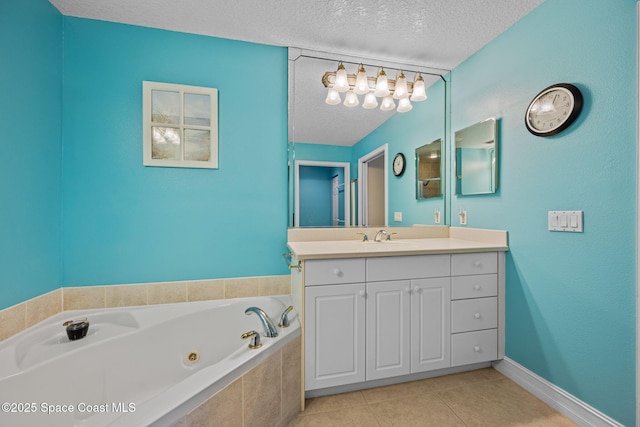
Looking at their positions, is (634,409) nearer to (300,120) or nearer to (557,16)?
(557,16)

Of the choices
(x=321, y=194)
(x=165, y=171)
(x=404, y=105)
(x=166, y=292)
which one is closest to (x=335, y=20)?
(x=404, y=105)

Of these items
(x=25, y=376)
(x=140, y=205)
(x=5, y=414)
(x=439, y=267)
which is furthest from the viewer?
(x=140, y=205)

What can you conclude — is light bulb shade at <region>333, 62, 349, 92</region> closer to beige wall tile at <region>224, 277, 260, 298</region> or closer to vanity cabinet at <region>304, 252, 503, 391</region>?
vanity cabinet at <region>304, 252, 503, 391</region>

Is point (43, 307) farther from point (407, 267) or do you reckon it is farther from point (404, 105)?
point (404, 105)

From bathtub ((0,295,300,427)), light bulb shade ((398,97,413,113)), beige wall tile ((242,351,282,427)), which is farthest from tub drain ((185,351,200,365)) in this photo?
light bulb shade ((398,97,413,113))

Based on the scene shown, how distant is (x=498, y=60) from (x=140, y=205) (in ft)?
8.48

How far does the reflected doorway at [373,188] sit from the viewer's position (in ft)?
6.86

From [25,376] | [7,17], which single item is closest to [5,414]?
[25,376]

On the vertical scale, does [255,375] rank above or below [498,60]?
below

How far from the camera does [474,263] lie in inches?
66.3

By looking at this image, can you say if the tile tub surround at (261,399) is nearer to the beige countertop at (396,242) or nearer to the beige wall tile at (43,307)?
the beige countertop at (396,242)

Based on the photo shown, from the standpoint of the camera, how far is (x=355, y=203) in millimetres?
2068

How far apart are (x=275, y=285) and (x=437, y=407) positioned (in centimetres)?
122

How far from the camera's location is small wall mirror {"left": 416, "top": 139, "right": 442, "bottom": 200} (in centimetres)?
222
